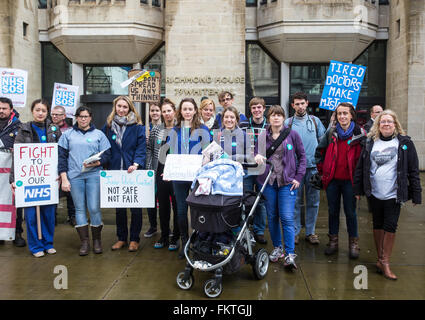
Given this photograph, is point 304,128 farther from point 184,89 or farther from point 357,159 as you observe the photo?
point 184,89

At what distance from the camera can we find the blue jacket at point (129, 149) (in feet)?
17.7

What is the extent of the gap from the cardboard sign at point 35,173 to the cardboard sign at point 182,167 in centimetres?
164

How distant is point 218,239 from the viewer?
4133 mm

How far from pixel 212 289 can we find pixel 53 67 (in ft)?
43.9

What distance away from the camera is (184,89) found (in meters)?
12.9

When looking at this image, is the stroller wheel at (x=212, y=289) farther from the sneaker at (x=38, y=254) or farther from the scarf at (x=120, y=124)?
the sneaker at (x=38, y=254)

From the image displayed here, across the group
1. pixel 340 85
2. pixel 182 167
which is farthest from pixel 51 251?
pixel 340 85

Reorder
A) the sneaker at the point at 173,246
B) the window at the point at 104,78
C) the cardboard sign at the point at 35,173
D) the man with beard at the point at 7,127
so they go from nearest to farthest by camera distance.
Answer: the cardboard sign at the point at 35,173 → the sneaker at the point at 173,246 → the man with beard at the point at 7,127 → the window at the point at 104,78

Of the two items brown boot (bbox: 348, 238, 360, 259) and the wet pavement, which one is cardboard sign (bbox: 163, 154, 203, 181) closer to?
the wet pavement

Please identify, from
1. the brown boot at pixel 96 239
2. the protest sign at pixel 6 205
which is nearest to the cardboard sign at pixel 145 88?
the protest sign at pixel 6 205

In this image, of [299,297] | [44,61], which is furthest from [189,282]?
[44,61]

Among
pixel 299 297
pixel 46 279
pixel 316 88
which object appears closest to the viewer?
pixel 299 297

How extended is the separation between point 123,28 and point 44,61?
384 cm

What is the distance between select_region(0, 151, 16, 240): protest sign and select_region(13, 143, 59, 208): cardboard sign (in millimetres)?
562
